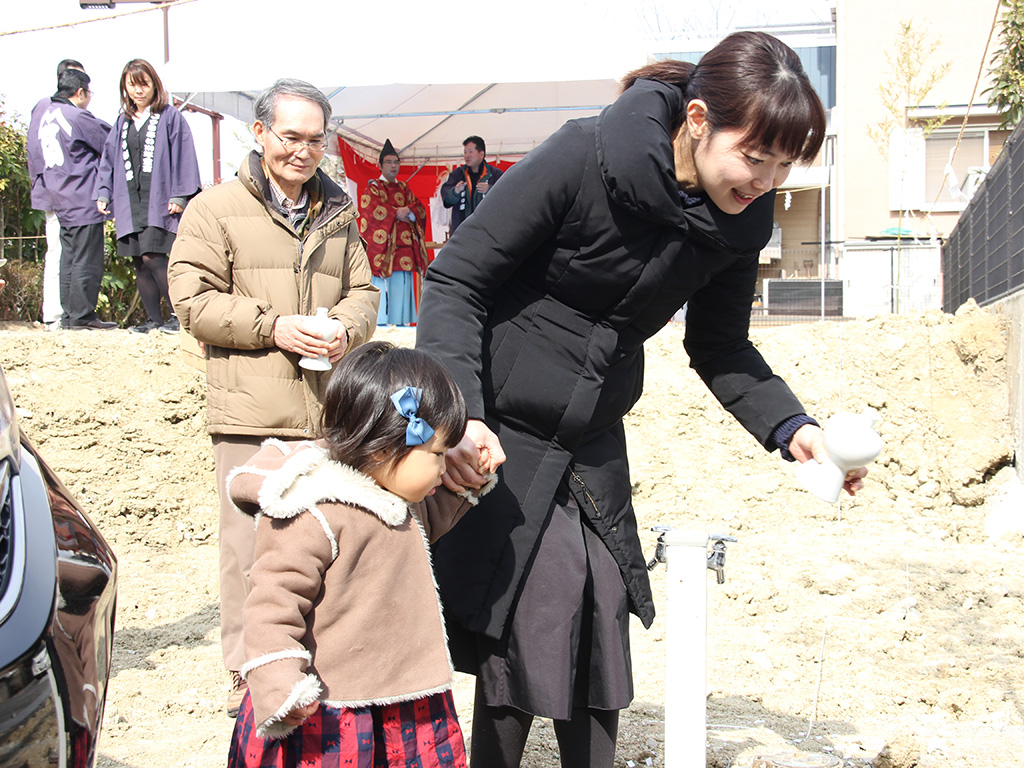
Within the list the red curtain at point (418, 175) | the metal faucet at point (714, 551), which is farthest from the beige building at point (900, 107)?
the metal faucet at point (714, 551)

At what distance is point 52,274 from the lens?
714 cm

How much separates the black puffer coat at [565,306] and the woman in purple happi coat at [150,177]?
487 cm

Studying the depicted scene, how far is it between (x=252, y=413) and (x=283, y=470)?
57.3 inches

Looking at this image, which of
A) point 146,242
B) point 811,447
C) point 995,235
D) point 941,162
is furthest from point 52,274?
point 941,162

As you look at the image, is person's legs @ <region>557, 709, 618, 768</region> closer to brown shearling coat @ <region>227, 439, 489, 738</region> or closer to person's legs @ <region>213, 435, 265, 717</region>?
brown shearling coat @ <region>227, 439, 489, 738</region>

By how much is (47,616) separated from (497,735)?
111 cm

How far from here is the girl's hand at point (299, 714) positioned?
1.58m

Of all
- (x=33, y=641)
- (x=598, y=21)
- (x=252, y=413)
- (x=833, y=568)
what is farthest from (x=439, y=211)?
(x=33, y=641)

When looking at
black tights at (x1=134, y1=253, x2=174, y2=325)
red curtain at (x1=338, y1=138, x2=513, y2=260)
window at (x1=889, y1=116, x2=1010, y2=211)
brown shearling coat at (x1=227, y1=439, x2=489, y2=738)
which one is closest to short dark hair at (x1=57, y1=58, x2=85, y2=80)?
black tights at (x1=134, y1=253, x2=174, y2=325)

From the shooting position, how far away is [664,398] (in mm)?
7043

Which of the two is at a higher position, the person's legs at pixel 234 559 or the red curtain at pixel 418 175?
the red curtain at pixel 418 175

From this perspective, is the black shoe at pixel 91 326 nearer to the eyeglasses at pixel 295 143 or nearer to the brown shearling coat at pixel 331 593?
the eyeglasses at pixel 295 143

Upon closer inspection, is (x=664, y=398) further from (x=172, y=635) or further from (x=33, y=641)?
(x=33, y=641)

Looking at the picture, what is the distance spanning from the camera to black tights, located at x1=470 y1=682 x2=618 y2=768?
196 cm
